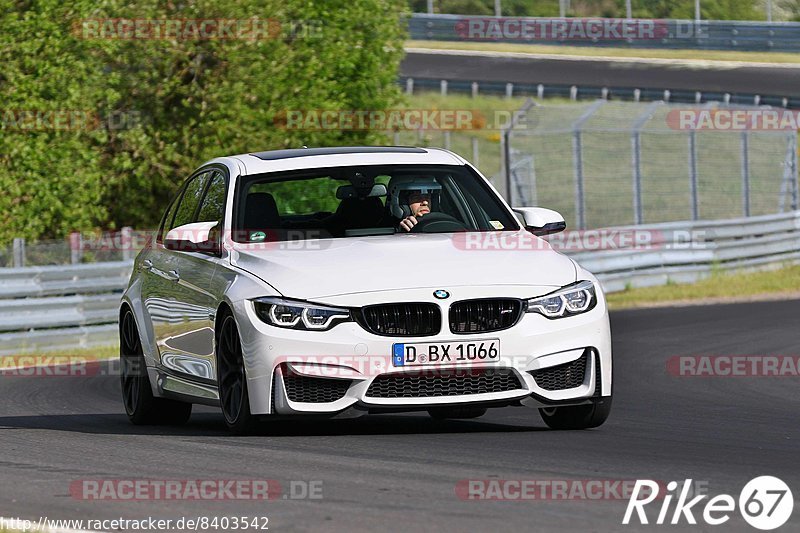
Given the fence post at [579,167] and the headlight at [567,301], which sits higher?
the headlight at [567,301]

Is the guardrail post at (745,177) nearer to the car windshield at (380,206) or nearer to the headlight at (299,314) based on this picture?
the car windshield at (380,206)

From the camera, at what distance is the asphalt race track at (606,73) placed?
5578cm

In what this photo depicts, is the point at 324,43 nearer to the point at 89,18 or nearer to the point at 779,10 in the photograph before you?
the point at 89,18

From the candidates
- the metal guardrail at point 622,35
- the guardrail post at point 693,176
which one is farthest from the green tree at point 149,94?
the metal guardrail at point 622,35

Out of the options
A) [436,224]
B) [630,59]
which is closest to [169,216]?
[436,224]

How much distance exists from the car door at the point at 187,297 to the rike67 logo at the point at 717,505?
3303 mm

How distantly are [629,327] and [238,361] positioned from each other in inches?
439

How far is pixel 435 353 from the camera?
8828mm

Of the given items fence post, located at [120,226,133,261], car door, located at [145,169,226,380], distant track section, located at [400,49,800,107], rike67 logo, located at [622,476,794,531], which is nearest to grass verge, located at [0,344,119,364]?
fence post, located at [120,226,133,261]

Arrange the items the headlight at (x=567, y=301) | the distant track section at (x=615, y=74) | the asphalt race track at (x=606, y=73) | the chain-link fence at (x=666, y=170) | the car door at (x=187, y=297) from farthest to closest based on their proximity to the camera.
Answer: the asphalt race track at (x=606, y=73) → the distant track section at (x=615, y=74) → the chain-link fence at (x=666, y=170) → the car door at (x=187, y=297) → the headlight at (x=567, y=301)

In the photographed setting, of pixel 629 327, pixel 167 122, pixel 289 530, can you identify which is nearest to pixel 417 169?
pixel 289 530

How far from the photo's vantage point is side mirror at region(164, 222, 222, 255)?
9.93m

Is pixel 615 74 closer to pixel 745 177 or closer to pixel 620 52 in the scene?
pixel 620 52

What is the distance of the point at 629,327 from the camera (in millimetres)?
19828
